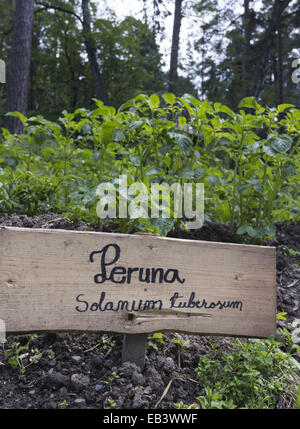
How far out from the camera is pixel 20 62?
15.3 feet

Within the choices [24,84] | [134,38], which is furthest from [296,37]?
[24,84]

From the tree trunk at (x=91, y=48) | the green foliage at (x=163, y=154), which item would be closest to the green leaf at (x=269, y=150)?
the green foliage at (x=163, y=154)

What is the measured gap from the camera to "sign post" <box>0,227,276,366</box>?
1012 mm

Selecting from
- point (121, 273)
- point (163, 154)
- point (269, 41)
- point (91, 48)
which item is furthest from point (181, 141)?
point (91, 48)

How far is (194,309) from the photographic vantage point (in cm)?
112

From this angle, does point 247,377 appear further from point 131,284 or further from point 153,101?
point 153,101

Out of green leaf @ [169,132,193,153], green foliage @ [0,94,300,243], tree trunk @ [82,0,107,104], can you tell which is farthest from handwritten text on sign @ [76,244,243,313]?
tree trunk @ [82,0,107,104]

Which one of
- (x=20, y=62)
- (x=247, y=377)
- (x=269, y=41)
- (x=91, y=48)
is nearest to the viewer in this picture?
(x=247, y=377)

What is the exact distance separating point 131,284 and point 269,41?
19.4 ft

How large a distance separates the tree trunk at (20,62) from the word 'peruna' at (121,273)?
3.87 meters

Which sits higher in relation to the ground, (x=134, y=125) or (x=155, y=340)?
(x=134, y=125)
